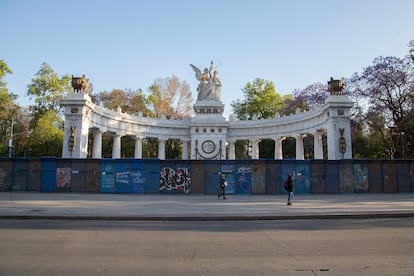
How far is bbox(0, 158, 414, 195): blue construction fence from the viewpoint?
26.9 m

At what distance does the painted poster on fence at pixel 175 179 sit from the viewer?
27172 millimetres

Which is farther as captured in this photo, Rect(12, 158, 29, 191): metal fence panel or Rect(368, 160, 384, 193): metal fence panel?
Rect(368, 160, 384, 193): metal fence panel

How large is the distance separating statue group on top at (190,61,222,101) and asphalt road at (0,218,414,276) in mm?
42020

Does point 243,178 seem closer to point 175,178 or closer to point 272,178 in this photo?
point 272,178

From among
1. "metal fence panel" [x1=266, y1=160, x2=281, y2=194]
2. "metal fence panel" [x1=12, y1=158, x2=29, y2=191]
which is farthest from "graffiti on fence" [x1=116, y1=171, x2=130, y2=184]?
"metal fence panel" [x1=266, y1=160, x2=281, y2=194]

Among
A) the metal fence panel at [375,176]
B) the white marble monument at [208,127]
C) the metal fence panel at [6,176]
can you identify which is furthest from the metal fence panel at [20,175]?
the metal fence panel at [375,176]

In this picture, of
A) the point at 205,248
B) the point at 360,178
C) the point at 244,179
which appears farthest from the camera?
the point at 360,178

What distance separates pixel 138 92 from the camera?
68.4 meters

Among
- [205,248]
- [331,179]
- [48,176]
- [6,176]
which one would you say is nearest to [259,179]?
[331,179]

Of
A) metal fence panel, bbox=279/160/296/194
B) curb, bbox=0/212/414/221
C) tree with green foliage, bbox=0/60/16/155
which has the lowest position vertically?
curb, bbox=0/212/414/221

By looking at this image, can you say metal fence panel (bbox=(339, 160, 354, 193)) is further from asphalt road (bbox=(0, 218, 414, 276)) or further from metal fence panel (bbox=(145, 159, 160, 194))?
metal fence panel (bbox=(145, 159, 160, 194))

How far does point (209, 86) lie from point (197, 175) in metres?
29.4

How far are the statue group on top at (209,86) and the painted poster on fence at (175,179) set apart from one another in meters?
27.9

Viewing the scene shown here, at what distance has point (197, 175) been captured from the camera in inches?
1073
